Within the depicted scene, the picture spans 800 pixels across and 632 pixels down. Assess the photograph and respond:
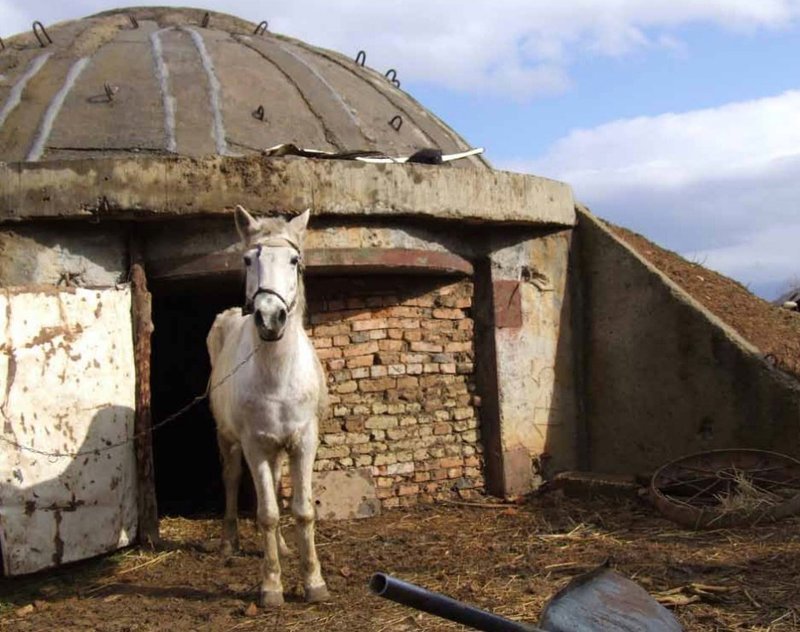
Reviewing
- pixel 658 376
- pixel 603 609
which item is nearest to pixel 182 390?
pixel 658 376

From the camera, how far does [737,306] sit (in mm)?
9250

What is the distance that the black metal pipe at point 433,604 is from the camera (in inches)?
91.7

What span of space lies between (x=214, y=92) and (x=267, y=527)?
4.80 meters

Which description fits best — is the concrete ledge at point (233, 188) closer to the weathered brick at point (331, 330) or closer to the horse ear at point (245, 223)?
the weathered brick at point (331, 330)

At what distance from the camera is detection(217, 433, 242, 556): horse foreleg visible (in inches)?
264

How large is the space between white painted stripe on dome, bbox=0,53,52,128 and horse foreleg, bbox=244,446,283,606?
454cm

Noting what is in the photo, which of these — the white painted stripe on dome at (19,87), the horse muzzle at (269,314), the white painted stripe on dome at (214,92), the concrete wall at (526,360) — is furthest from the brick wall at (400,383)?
the white painted stripe on dome at (19,87)

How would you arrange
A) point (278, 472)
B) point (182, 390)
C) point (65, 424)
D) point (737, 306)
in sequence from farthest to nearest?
point (182, 390)
point (737, 306)
point (65, 424)
point (278, 472)

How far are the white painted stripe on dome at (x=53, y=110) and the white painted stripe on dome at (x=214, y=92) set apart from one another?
3.61ft

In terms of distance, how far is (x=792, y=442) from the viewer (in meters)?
7.34

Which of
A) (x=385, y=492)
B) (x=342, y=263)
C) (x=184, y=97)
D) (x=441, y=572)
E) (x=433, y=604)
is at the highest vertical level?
(x=184, y=97)

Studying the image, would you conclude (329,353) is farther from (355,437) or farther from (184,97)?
(184,97)

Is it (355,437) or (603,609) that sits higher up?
(355,437)

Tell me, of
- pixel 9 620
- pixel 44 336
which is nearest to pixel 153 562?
pixel 9 620
